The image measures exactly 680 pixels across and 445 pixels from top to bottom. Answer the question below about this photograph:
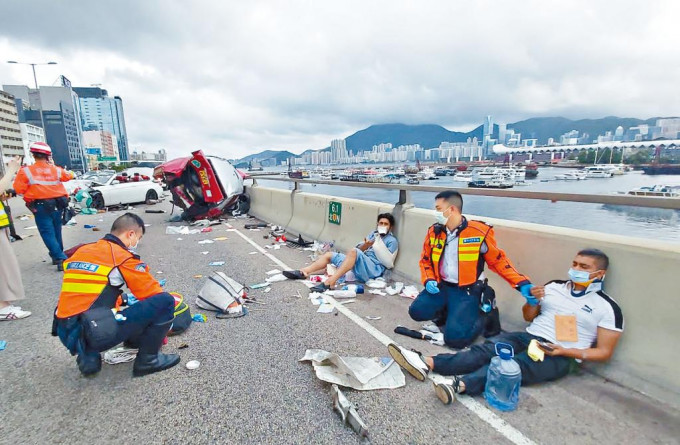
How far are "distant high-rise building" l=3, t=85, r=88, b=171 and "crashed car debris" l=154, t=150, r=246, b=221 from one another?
155 meters

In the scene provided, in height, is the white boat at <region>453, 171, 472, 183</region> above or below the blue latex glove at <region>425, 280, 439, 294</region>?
above

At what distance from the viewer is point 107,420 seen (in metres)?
2.28

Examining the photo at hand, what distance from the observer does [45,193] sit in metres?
5.68

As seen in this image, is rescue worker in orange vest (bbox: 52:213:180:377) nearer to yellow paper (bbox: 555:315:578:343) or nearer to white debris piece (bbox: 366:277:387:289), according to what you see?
white debris piece (bbox: 366:277:387:289)

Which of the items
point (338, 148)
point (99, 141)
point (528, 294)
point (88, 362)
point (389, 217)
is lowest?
point (88, 362)

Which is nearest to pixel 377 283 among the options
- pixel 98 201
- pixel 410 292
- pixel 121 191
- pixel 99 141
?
pixel 410 292

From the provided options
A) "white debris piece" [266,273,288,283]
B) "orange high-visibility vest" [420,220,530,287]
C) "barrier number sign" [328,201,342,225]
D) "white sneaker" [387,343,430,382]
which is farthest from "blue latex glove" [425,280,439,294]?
"barrier number sign" [328,201,342,225]

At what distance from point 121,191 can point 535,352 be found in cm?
1727

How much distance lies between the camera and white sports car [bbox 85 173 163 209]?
578 inches

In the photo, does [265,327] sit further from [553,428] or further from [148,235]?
[148,235]

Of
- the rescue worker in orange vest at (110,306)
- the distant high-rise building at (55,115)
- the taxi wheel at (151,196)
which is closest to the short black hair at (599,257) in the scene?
the rescue worker in orange vest at (110,306)

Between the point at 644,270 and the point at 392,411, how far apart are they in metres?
2.12

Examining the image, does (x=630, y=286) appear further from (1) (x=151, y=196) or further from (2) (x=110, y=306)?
(1) (x=151, y=196)

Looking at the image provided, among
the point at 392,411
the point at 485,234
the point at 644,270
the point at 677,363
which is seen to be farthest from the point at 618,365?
the point at 392,411
